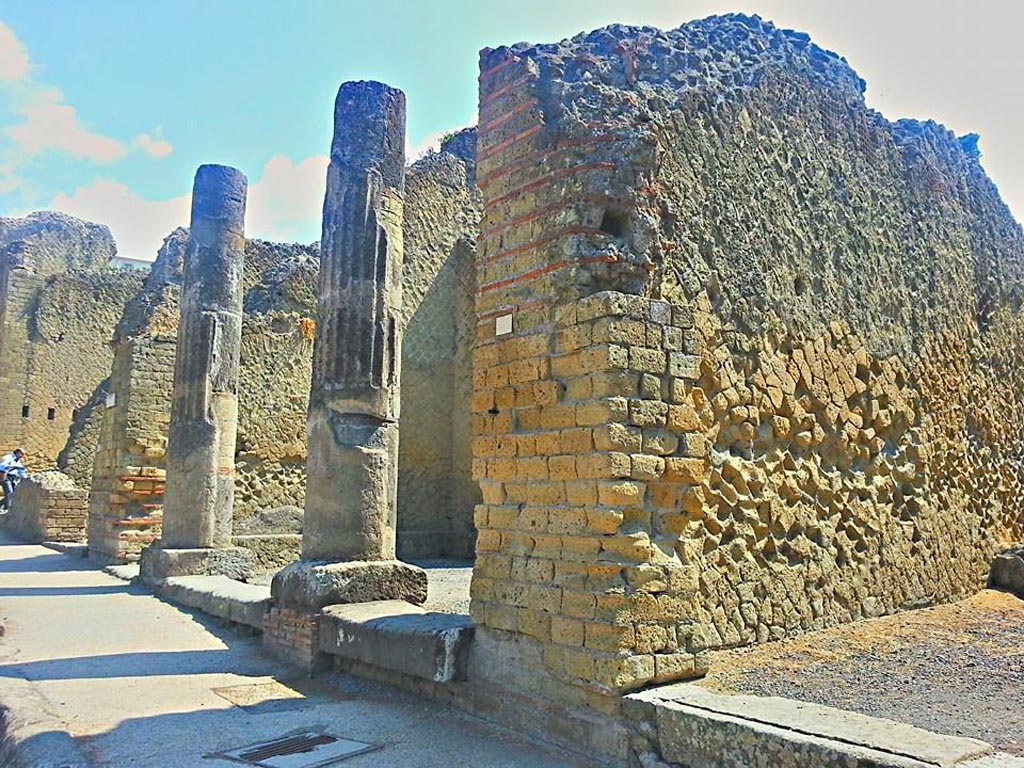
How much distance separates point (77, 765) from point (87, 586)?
696 centimetres

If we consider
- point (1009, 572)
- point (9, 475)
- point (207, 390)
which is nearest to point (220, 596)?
point (207, 390)

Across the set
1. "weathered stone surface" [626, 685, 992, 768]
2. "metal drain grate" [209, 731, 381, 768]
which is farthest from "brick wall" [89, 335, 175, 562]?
"weathered stone surface" [626, 685, 992, 768]

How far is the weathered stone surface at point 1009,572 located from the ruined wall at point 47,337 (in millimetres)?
21774

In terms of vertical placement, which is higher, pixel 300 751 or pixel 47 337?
pixel 47 337

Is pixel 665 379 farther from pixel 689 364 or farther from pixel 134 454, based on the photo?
pixel 134 454

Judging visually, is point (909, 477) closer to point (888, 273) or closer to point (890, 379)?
point (890, 379)

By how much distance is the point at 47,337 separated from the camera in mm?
23453

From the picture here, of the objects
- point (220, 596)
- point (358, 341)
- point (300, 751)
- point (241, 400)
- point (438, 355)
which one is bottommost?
point (300, 751)

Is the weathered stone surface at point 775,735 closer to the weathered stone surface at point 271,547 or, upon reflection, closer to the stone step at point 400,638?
the stone step at point 400,638

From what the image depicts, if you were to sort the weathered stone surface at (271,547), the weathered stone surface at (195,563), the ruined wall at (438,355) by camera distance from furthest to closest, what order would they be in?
the ruined wall at (438,355), the weathered stone surface at (271,547), the weathered stone surface at (195,563)

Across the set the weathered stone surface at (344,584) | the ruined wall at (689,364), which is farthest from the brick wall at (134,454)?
the ruined wall at (689,364)

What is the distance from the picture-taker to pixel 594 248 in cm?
426

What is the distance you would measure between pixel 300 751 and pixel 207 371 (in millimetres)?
7249

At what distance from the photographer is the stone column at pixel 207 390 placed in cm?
1023
